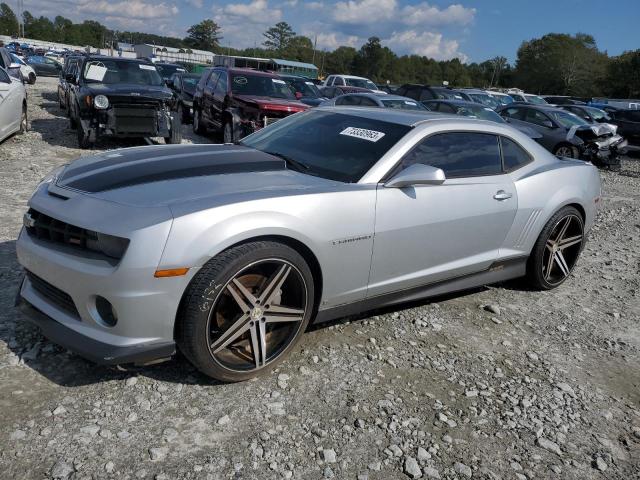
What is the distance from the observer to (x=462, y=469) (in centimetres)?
256

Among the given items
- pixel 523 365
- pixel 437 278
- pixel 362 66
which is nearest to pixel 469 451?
pixel 523 365

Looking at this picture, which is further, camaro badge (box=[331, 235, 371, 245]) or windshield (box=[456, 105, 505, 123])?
windshield (box=[456, 105, 505, 123])

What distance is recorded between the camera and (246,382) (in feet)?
10.0

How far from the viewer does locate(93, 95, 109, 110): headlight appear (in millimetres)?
9359

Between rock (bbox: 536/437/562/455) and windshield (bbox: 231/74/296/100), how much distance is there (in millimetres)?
9291

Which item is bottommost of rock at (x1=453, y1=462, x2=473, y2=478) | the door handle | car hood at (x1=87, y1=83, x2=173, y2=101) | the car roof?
rock at (x1=453, y1=462, x2=473, y2=478)

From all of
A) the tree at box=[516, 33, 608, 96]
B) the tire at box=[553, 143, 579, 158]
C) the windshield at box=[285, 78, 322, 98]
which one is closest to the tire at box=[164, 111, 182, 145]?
the windshield at box=[285, 78, 322, 98]

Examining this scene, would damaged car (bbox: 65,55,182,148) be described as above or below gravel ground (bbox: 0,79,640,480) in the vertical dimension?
above

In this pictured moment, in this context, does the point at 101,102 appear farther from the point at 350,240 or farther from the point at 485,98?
the point at 485,98

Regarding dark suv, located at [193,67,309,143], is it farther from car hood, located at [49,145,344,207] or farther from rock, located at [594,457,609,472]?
rock, located at [594,457,609,472]

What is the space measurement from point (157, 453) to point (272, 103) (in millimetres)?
8360

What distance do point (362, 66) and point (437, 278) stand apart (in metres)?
102

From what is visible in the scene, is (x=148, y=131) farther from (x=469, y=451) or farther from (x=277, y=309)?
(x=469, y=451)

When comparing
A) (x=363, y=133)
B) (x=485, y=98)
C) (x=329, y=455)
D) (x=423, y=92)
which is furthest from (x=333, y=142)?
(x=485, y=98)
